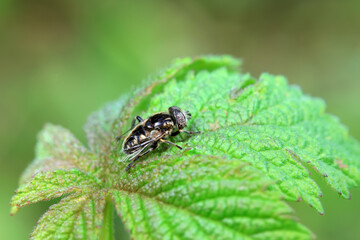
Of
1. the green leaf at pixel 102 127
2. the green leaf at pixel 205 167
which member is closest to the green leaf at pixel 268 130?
the green leaf at pixel 205 167

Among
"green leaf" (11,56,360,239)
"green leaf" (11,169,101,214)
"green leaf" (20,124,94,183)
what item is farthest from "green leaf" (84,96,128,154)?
"green leaf" (11,169,101,214)

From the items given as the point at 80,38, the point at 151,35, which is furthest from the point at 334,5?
the point at 80,38

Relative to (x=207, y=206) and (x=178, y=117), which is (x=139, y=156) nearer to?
(x=178, y=117)

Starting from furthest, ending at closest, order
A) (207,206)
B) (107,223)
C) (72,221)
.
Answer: (107,223), (72,221), (207,206)

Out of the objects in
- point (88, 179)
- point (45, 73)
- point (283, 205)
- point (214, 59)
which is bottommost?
point (283, 205)

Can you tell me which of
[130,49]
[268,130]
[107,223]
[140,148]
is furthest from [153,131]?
[130,49]

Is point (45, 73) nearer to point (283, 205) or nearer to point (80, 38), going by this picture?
point (80, 38)

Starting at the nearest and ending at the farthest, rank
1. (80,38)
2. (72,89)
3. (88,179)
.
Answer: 1. (88,179)
2. (72,89)
3. (80,38)
